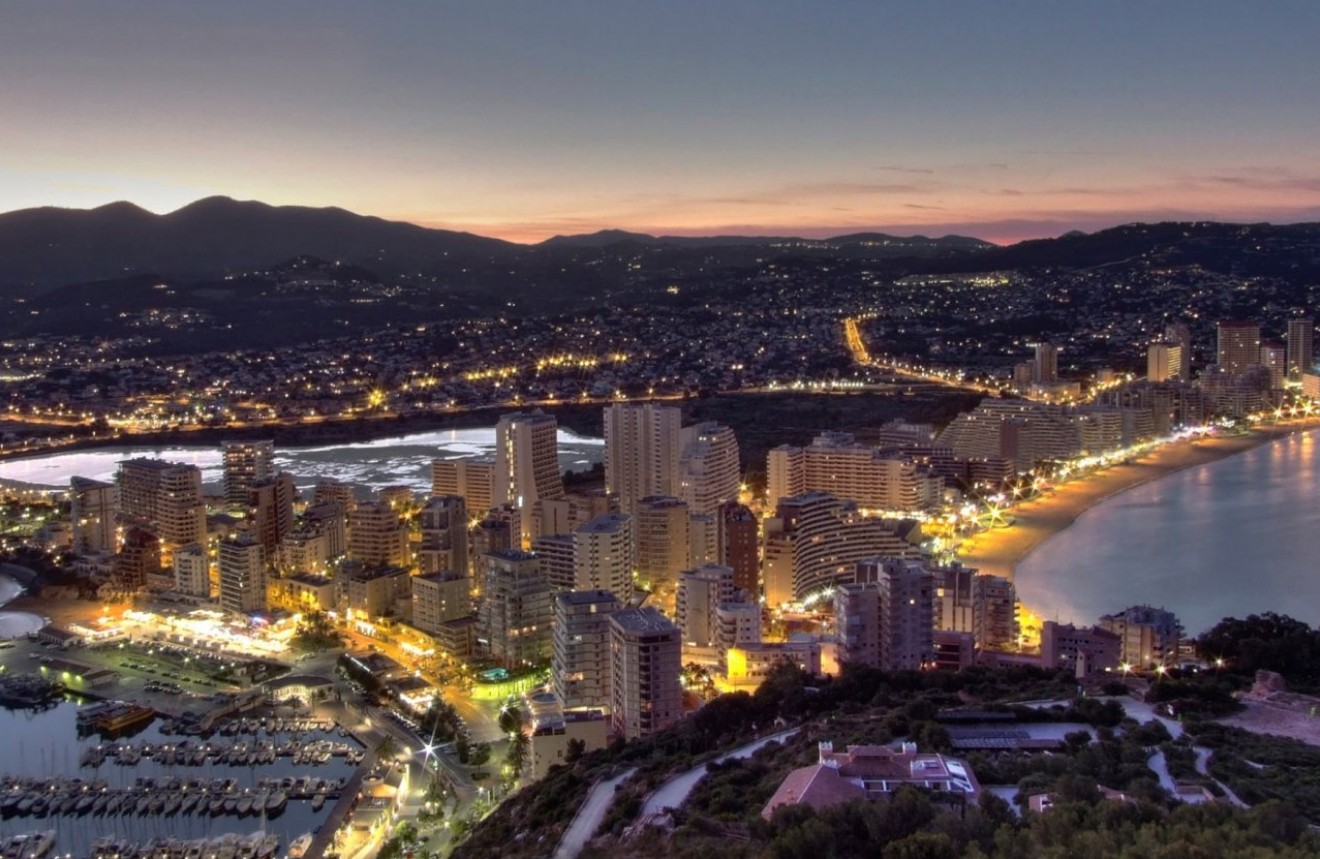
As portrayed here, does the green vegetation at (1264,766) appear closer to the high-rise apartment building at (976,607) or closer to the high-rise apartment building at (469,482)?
the high-rise apartment building at (976,607)

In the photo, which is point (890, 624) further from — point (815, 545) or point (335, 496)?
point (335, 496)

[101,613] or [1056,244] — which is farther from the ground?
[1056,244]

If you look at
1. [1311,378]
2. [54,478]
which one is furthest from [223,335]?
[1311,378]

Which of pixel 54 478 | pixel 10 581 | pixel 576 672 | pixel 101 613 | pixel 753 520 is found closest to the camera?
pixel 576 672

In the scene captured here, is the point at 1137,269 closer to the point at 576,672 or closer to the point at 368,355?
the point at 368,355

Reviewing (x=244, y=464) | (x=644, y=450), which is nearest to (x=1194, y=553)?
(x=644, y=450)

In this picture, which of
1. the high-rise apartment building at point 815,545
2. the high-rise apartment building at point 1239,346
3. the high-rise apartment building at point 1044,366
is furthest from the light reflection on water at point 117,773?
the high-rise apartment building at point 1239,346
